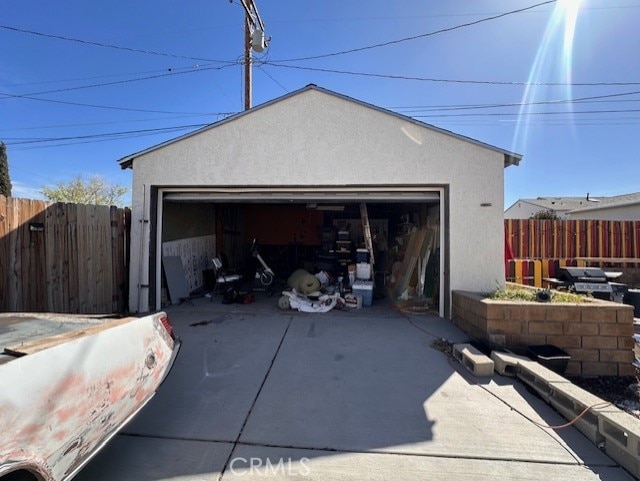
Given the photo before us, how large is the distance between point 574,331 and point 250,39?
11.0 meters

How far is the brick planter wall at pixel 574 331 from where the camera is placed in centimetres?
417

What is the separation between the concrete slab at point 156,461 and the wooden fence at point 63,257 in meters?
3.46

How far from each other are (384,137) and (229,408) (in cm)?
511

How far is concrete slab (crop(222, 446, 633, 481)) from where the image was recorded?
2117mm

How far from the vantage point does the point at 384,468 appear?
7.18 feet

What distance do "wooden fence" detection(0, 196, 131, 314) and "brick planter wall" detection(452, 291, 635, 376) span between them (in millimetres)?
Result: 6556

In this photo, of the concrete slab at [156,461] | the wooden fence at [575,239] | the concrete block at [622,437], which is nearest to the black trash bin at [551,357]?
the concrete block at [622,437]

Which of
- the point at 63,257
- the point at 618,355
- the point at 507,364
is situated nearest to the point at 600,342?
the point at 618,355

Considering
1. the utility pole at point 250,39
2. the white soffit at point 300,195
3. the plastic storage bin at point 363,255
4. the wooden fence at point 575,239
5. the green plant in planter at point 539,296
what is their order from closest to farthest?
the green plant in planter at point 539,296, the white soffit at point 300,195, the plastic storage bin at point 363,255, the utility pole at point 250,39, the wooden fence at point 575,239

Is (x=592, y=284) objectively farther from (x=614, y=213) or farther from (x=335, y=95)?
(x=614, y=213)

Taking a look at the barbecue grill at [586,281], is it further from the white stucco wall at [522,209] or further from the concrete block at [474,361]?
the white stucco wall at [522,209]

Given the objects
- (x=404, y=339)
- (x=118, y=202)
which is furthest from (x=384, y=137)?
(x=118, y=202)

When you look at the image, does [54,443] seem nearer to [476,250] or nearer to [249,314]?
[249,314]

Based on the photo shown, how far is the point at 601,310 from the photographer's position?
4207mm
